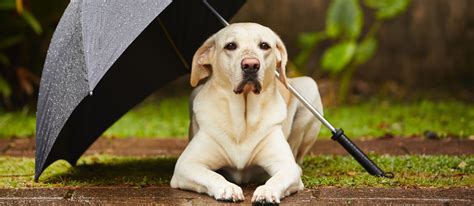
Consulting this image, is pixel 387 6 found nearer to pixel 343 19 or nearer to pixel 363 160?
pixel 343 19

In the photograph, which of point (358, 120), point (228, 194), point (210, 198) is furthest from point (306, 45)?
point (228, 194)

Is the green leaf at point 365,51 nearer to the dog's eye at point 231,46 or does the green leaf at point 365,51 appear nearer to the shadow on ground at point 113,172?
the shadow on ground at point 113,172

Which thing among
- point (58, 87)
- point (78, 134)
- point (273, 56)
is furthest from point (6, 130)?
point (273, 56)

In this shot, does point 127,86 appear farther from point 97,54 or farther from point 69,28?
point 97,54

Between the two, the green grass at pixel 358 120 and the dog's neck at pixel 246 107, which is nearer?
the dog's neck at pixel 246 107

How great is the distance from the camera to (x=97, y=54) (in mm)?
4152

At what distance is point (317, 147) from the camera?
6875mm

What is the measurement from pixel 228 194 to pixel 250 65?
74 centimetres

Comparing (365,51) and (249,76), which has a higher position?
(249,76)

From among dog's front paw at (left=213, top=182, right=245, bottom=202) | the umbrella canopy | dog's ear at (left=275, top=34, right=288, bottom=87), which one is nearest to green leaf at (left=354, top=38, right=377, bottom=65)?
the umbrella canopy

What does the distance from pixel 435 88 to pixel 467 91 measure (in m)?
0.41

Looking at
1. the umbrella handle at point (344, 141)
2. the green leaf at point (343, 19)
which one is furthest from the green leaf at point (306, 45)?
the umbrella handle at point (344, 141)

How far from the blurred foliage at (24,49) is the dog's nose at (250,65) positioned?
5511 millimetres

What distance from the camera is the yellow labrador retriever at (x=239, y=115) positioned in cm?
Answer: 454
